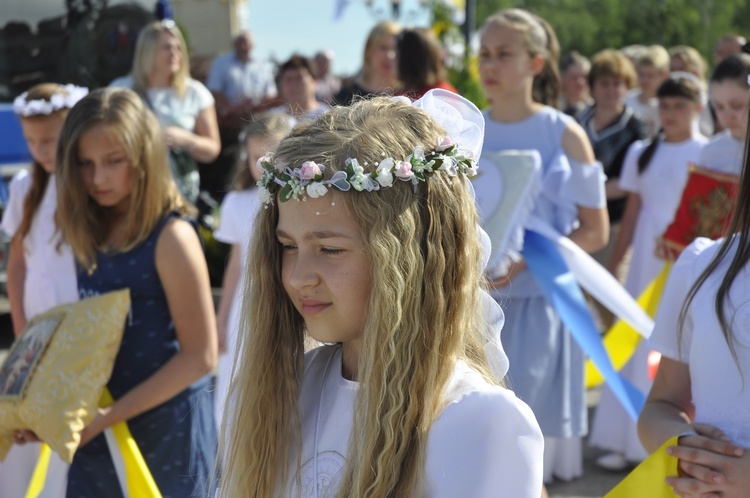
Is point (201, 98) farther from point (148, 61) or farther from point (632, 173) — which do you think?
point (632, 173)

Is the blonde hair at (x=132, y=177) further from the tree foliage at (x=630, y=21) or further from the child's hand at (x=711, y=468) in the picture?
the tree foliage at (x=630, y=21)

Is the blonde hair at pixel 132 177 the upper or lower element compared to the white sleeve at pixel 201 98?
upper

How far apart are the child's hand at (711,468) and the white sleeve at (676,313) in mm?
263

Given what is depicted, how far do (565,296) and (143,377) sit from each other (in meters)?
1.76

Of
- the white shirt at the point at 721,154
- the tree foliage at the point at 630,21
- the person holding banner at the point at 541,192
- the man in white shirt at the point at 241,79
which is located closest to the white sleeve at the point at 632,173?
the white shirt at the point at 721,154

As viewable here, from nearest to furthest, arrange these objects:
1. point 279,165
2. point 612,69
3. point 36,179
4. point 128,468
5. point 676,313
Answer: point 279,165 → point 676,313 → point 128,468 → point 36,179 → point 612,69

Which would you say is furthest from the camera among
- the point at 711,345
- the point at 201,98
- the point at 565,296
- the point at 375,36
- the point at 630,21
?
the point at 630,21

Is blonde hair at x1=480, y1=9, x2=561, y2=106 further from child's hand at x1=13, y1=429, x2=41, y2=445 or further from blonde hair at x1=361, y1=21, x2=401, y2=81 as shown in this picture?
child's hand at x1=13, y1=429, x2=41, y2=445

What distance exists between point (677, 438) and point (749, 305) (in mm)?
301

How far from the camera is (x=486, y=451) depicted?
155 cm

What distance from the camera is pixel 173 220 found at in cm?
303

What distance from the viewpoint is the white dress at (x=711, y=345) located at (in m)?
1.96

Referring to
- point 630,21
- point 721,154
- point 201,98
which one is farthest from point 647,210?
point 630,21

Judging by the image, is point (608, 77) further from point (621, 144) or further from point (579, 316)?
point (579, 316)
